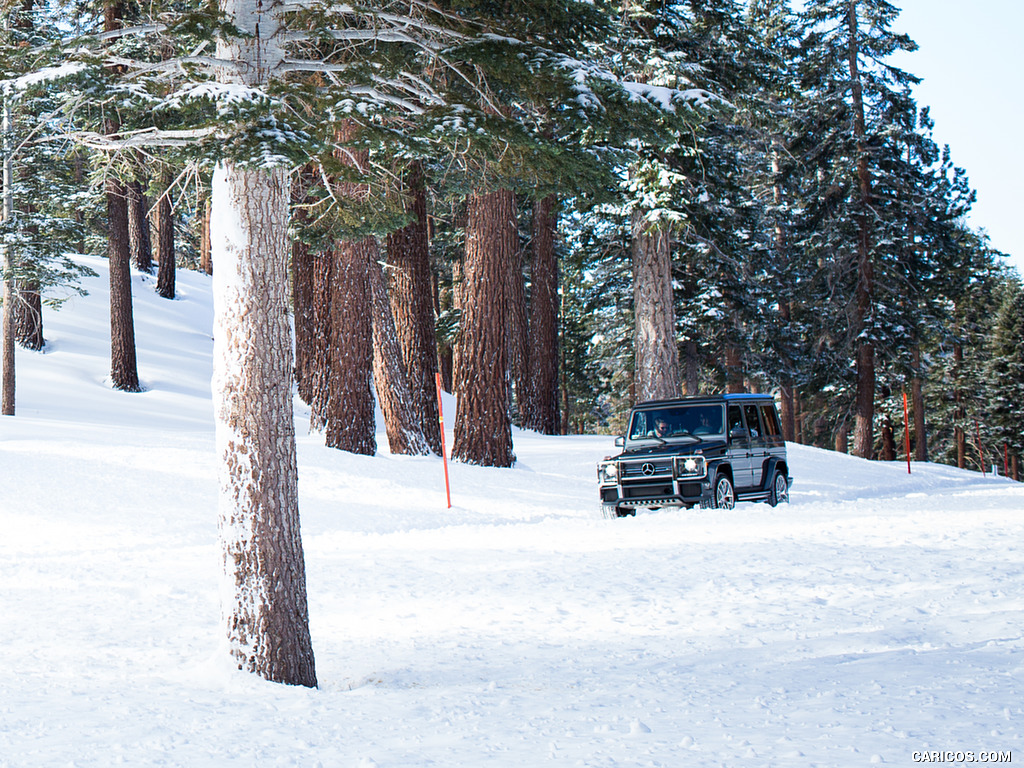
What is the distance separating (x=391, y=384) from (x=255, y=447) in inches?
470

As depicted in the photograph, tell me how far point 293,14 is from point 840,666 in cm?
656

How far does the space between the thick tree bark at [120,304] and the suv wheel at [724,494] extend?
56.7ft

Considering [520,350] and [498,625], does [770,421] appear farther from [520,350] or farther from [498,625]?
[520,350]

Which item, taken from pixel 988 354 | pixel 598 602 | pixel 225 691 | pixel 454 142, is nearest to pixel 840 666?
pixel 598 602

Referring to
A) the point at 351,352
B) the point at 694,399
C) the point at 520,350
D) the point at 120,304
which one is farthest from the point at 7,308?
the point at 694,399

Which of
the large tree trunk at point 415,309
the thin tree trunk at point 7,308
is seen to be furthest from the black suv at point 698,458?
the thin tree trunk at point 7,308

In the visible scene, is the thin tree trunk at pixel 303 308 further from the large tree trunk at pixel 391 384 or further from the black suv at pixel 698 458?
the black suv at pixel 698 458

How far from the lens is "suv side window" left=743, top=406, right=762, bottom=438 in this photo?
17203 mm

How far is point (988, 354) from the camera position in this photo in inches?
2265

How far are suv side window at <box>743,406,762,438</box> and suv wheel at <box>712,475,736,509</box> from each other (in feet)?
4.55

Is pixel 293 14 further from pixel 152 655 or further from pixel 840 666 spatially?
→ pixel 840 666

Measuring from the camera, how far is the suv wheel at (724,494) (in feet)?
52.0

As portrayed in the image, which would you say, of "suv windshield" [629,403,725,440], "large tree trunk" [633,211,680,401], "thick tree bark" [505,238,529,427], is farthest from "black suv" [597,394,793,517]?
"thick tree bark" [505,238,529,427]

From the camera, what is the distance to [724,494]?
16062mm
